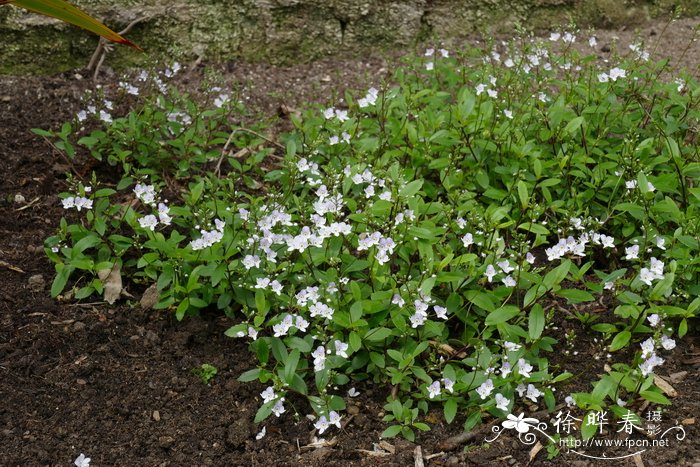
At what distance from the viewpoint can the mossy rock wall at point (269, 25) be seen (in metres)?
4.94

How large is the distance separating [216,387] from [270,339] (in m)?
0.30

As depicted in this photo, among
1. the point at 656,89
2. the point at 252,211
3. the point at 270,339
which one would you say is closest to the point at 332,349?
the point at 270,339

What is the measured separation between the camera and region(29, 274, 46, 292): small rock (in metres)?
3.49

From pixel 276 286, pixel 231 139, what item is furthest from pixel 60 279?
pixel 231 139

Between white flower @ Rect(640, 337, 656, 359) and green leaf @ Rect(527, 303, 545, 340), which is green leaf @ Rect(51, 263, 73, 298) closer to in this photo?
green leaf @ Rect(527, 303, 545, 340)

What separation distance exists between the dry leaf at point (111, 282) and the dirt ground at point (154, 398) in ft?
0.16

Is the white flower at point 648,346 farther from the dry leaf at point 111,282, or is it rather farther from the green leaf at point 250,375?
the dry leaf at point 111,282

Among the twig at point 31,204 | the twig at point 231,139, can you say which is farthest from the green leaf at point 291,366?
the twig at point 31,204

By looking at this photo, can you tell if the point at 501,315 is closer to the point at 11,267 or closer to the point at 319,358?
the point at 319,358

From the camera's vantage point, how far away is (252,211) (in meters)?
3.39

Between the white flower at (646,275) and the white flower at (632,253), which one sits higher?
the white flower at (646,275)

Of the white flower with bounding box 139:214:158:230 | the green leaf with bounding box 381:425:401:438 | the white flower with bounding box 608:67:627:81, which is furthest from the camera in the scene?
the white flower with bounding box 608:67:627:81

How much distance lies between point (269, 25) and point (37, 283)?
2587 mm

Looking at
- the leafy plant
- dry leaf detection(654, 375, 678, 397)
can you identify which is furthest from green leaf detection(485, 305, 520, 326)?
the leafy plant
